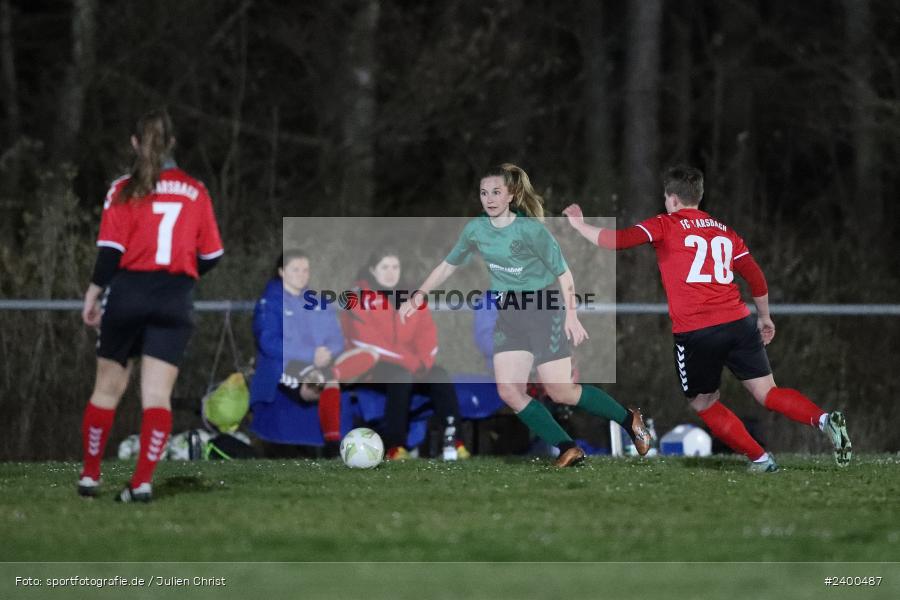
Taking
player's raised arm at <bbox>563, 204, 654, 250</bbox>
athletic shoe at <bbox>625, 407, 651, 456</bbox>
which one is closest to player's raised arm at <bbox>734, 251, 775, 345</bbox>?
player's raised arm at <bbox>563, 204, 654, 250</bbox>

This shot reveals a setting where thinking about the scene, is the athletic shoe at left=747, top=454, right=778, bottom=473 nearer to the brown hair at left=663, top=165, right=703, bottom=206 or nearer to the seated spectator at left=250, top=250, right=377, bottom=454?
the brown hair at left=663, top=165, right=703, bottom=206

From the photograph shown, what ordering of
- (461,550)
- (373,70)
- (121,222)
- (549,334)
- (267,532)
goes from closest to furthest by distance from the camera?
(461,550), (267,532), (121,222), (549,334), (373,70)

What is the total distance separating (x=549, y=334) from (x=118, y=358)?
295 centimetres

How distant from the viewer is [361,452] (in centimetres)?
902

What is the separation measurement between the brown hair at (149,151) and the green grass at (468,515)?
4.96ft

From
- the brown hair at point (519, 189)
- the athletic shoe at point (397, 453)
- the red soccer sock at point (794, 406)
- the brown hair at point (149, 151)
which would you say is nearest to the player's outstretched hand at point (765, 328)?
the red soccer sock at point (794, 406)

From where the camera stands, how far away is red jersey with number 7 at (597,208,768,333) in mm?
8203

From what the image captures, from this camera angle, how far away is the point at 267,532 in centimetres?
615

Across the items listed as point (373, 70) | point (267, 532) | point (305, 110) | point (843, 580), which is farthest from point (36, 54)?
point (843, 580)

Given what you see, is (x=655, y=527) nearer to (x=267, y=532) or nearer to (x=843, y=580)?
(x=843, y=580)

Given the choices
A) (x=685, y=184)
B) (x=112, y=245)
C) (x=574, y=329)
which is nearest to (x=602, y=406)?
(x=574, y=329)

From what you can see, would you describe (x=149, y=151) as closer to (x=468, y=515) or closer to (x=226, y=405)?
(x=468, y=515)

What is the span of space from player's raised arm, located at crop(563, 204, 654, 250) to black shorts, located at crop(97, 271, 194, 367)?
2.31 meters

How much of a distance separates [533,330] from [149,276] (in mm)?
2760
